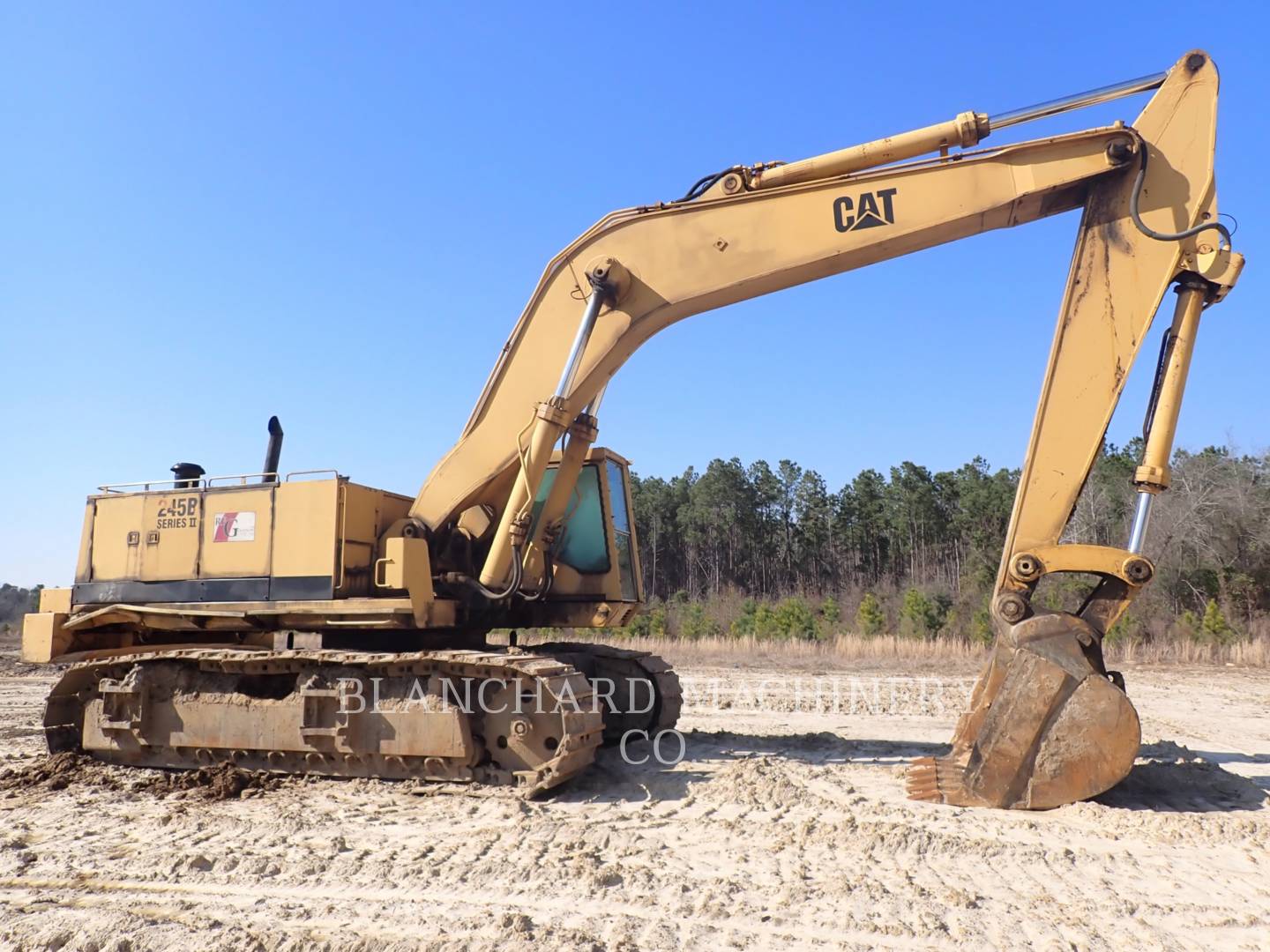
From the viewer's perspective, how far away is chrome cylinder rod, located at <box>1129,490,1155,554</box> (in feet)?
19.7

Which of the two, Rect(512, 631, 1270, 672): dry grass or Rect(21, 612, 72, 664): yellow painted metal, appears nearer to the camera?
Rect(21, 612, 72, 664): yellow painted metal

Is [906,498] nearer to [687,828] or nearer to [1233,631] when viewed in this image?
[1233,631]

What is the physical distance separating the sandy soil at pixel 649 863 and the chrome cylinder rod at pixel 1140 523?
68.3 inches

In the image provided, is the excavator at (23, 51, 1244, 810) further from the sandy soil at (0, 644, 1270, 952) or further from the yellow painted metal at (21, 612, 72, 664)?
the sandy soil at (0, 644, 1270, 952)

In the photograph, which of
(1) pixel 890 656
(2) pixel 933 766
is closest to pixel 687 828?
(2) pixel 933 766

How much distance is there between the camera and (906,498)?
49.8 metres

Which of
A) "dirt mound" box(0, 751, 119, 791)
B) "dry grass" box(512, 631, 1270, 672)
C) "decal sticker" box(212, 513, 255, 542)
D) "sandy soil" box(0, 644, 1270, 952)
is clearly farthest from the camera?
"dry grass" box(512, 631, 1270, 672)

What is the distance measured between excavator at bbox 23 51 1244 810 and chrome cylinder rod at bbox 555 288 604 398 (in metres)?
0.02

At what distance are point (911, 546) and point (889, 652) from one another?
29.2 meters

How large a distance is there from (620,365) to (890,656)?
16.1 metres

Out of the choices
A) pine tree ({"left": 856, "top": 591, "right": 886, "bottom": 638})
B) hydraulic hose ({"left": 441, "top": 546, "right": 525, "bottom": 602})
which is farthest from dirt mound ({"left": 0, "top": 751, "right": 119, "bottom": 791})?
pine tree ({"left": 856, "top": 591, "right": 886, "bottom": 638})

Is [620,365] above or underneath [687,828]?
above

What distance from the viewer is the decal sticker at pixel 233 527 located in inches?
305

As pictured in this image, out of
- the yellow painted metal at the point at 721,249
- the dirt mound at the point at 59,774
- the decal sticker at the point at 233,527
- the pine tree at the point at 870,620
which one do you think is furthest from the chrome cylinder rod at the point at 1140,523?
the pine tree at the point at 870,620
